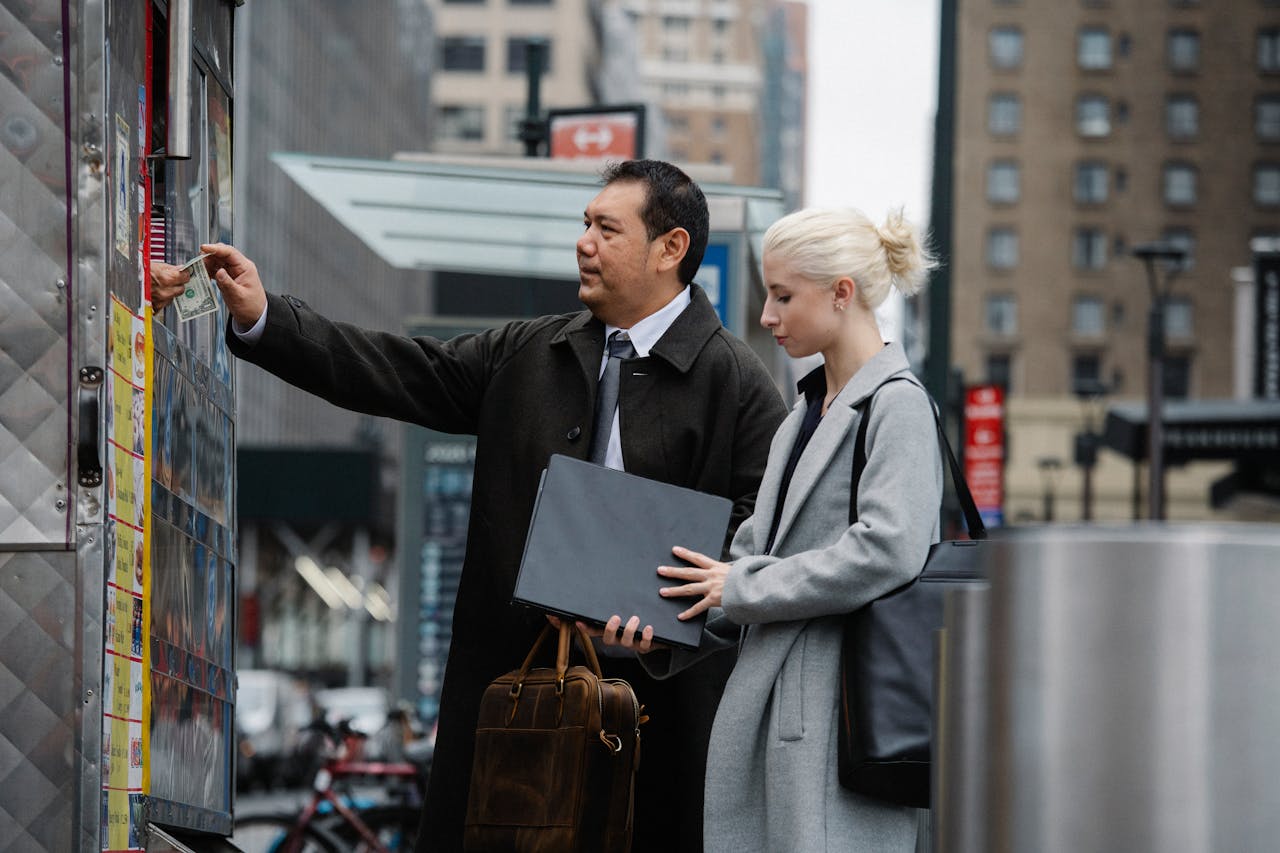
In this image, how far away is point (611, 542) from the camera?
4340mm

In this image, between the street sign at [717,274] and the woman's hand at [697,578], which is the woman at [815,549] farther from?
the street sign at [717,274]

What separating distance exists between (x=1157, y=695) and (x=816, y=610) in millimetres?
1107

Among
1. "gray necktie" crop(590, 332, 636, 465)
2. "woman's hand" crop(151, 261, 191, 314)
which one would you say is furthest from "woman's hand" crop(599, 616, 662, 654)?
"woman's hand" crop(151, 261, 191, 314)

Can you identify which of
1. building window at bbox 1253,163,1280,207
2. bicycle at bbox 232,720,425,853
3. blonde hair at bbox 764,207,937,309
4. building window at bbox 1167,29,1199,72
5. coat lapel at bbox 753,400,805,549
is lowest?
bicycle at bbox 232,720,425,853

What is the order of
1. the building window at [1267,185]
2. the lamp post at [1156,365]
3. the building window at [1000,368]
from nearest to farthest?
the lamp post at [1156,365]
the building window at [1267,185]
the building window at [1000,368]

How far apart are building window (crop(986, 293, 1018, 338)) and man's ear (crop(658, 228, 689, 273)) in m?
75.4

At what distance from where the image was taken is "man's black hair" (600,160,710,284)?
4953 millimetres

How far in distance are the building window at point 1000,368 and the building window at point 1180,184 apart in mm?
9199

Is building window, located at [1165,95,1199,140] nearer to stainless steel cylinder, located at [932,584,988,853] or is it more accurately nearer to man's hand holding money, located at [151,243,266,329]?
man's hand holding money, located at [151,243,266,329]

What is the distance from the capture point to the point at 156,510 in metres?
4.30

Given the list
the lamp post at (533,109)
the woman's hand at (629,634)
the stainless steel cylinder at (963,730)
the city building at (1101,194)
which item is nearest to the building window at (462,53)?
the city building at (1101,194)

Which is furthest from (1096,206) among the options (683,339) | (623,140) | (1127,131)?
(683,339)

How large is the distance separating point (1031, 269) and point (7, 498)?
7876 cm

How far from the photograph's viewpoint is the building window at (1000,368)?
78.8m
